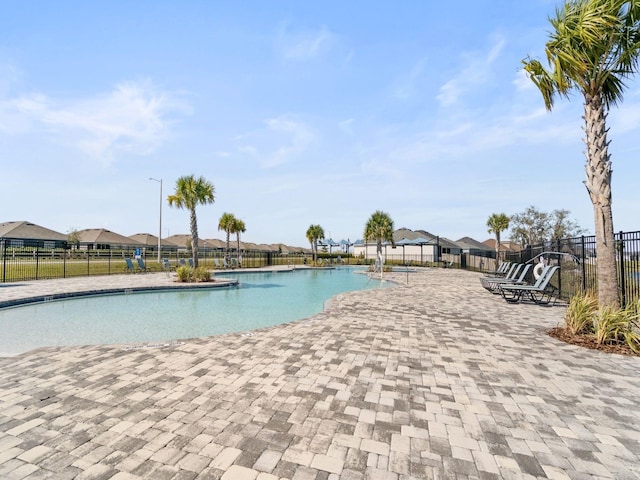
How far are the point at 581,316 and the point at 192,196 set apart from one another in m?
17.8

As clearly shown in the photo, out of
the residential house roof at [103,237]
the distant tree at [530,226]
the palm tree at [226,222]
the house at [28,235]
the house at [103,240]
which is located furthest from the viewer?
the residential house roof at [103,237]

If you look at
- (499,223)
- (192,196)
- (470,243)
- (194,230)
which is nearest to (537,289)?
(194,230)

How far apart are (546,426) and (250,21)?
10599 millimetres

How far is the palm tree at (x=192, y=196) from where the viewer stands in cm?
1752

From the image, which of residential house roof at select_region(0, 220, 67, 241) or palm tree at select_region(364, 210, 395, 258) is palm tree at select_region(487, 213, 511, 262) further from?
residential house roof at select_region(0, 220, 67, 241)

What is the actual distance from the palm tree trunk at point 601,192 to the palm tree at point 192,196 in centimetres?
1721

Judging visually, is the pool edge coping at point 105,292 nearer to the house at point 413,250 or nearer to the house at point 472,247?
the house at point 413,250

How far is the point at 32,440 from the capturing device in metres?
2.48

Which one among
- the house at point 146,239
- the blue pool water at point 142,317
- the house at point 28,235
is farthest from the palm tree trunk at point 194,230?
the house at point 146,239

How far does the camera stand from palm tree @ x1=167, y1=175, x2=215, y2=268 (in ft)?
57.5

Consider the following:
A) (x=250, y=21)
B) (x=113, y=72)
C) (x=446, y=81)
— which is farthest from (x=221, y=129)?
(x=446, y=81)

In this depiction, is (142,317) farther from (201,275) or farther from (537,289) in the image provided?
(537,289)

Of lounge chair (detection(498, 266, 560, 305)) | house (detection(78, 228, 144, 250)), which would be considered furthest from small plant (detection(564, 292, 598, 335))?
house (detection(78, 228, 144, 250))

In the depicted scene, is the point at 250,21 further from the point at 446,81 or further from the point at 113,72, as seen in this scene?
the point at 446,81
